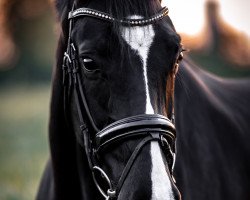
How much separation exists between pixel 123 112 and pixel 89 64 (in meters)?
0.43

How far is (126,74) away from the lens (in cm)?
363

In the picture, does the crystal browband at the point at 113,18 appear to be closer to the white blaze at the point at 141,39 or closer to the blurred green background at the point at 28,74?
the white blaze at the point at 141,39

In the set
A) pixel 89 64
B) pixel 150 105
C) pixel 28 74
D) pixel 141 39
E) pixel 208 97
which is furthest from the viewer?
pixel 28 74

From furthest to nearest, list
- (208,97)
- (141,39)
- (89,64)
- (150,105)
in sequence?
(208,97) < (89,64) < (141,39) < (150,105)

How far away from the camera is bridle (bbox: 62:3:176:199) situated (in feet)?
11.4

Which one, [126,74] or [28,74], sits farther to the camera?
Result: [28,74]

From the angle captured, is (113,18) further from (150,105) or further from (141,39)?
(150,105)

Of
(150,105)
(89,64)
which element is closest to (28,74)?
(89,64)

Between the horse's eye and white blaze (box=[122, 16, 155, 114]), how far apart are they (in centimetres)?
27

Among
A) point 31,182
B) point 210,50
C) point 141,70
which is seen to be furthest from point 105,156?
point 210,50

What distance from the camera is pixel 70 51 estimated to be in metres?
4.09

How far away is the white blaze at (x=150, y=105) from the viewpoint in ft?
10.7

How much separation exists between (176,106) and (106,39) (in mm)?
1248

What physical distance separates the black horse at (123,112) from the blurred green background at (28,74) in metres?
4.21
